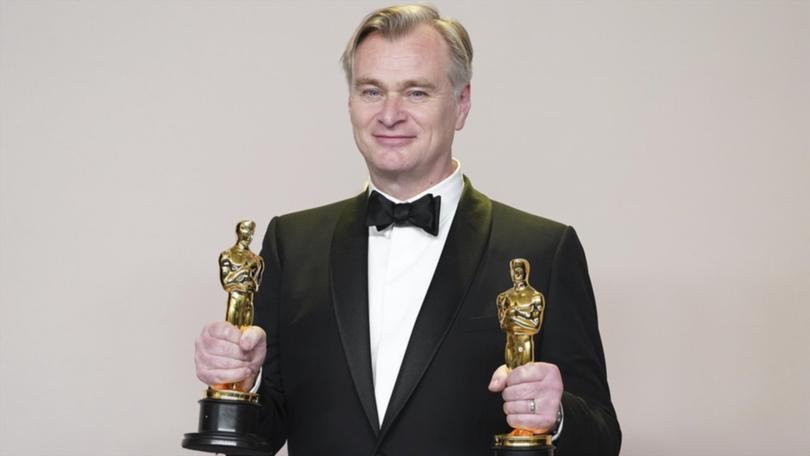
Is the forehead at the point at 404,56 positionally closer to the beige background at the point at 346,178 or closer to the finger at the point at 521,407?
the finger at the point at 521,407

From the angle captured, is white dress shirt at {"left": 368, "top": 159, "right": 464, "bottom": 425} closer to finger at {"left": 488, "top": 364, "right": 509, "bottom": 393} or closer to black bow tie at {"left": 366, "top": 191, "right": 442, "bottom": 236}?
black bow tie at {"left": 366, "top": 191, "right": 442, "bottom": 236}

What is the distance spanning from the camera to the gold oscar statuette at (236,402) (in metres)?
3.20

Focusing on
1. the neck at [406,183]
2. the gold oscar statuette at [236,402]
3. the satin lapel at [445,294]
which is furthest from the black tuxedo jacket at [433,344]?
the gold oscar statuette at [236,402]

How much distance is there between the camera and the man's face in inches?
148

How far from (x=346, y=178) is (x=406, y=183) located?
152cm

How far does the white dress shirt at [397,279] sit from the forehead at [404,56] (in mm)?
350

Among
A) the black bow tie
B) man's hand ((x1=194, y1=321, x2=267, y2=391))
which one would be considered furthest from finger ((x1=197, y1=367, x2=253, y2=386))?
the black bow tie

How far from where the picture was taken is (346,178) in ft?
17.6

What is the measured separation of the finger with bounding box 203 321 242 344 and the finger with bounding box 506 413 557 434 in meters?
0.71

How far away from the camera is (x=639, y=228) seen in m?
5.27

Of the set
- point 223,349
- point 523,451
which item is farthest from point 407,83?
point 523,451

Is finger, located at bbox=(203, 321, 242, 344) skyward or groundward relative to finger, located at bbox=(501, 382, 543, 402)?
skyward

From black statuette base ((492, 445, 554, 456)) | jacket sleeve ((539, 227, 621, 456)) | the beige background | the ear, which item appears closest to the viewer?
black statuette base ((492, 445, 554, 456))

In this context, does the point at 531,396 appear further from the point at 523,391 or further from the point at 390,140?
the point at 390,140
